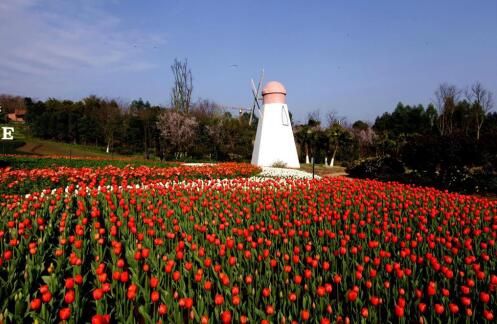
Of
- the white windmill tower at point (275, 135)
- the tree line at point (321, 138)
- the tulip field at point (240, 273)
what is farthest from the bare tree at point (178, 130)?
the tulip field at point (240, 273)

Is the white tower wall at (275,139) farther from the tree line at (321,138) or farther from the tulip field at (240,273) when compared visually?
the tulip field at (240,273)

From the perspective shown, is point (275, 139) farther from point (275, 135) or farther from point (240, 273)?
point (240, 273)

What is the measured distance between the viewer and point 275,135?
2262 cm

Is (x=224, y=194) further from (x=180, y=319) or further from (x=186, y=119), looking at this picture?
(x=186, y=119)

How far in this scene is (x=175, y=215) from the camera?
5.14 m

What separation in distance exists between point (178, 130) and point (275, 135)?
13561 millimetres

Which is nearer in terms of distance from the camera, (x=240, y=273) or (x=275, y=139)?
(x=240, y=273)

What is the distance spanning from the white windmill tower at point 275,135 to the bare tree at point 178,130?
480 inches

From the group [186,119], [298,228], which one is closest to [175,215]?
[298,228]

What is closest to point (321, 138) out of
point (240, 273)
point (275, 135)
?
point (275, 135)

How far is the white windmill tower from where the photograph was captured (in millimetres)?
22531

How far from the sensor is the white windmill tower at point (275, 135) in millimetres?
22531

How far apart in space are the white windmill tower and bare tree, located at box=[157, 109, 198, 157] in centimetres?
1219

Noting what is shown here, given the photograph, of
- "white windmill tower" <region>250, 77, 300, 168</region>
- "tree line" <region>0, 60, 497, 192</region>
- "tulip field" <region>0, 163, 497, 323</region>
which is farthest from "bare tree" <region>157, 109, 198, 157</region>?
"tulip field" <region>0, 163, 497, 323</region>
